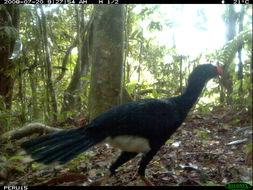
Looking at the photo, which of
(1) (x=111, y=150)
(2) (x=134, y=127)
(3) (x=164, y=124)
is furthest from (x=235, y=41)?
(1) (x=111, y=150)

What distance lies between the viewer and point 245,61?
335cm

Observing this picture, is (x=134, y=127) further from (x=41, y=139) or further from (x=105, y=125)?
(x=41, y=139)

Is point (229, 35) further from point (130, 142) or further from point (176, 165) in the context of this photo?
point (130, 142)

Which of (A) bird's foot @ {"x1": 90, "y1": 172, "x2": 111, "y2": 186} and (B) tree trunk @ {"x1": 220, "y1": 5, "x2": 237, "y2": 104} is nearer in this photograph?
(A) bird's foot @ {"x1": 90, "y1": 172, "x2": 111, "y2": 186}

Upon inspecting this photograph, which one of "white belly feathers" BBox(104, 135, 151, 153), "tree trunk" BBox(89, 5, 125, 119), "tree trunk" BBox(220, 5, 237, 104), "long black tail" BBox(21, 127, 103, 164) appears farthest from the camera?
"tree trunk" BBox(89, 5, 125, 119)

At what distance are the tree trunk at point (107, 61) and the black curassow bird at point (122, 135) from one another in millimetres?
1947

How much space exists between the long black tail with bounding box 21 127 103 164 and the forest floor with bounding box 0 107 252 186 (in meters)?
0.14

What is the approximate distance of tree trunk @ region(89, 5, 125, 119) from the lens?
5309 mm

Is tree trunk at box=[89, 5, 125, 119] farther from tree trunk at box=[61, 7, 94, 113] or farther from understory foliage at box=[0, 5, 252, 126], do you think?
tree trunk at box=[61, 7, 94, 113]

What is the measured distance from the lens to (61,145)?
3152mm

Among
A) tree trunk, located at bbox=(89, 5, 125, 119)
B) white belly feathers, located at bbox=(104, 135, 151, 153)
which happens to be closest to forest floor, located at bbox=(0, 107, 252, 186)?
white belly feathers, located at bbox=(104, 135, 151, 153)

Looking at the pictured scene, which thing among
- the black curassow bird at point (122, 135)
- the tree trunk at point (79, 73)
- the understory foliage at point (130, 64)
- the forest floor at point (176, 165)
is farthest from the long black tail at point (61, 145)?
the tree trunk at point (79, 73)

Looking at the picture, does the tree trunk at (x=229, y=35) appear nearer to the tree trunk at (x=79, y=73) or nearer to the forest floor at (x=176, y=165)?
the forest floor at (x=176, y=165)

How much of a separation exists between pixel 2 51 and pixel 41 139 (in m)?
3.42
